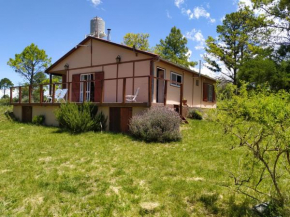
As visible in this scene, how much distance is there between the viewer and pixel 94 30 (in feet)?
52.9

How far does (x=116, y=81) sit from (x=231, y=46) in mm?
17328

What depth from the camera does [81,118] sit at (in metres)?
9.49

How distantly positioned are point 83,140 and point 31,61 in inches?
1079

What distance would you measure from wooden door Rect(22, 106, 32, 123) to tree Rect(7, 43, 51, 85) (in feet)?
62.8

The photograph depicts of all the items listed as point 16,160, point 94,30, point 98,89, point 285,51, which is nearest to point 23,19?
point 94,30

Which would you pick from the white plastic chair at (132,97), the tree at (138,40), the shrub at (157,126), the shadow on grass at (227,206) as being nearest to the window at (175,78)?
the white plastic chair at (132,97)

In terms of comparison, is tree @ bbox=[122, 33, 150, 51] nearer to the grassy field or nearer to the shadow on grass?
the grassy field

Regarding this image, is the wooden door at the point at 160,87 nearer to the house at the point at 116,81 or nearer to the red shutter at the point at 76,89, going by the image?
the house at the point at 116,81

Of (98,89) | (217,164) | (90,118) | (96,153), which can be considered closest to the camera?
(217,164)

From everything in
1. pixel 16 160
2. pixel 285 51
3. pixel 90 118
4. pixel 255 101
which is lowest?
pixel 16 160

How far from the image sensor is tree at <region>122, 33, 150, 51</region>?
98.9 feet

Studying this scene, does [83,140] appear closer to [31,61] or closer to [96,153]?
[96,153]

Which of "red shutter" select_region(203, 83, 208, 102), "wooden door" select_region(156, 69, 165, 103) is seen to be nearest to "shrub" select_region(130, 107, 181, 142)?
"wooden door" select_region(156, 69, 165, 103)

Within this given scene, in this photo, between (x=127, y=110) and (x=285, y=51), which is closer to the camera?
(x=127, y=110)
